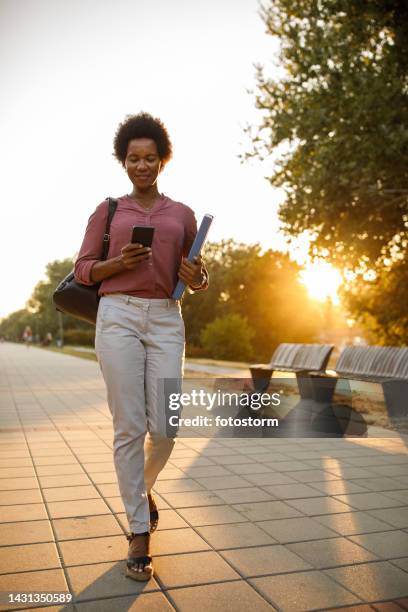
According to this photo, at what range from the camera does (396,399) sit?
8.87m

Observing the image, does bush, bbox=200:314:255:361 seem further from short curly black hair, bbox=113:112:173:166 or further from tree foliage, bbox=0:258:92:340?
tree foliage, bbox=0:258:92:340

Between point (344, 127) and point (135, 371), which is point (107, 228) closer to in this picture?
point (135, 371)

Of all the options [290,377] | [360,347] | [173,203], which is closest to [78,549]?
[173,203]

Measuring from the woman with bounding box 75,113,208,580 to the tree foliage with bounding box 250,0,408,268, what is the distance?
8.70 m

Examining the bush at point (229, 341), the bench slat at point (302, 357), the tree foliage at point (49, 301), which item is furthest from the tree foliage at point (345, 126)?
the tree foliage at point (49, 301)

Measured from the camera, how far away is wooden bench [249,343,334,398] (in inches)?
407

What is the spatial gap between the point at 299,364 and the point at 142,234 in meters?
8.19

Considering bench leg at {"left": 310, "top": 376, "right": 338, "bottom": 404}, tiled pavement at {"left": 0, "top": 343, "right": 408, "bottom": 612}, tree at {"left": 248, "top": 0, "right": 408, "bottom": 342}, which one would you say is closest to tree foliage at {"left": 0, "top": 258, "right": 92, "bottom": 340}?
tree at {"left": 248, "top": 0, "right": 408, "bottom": 342}

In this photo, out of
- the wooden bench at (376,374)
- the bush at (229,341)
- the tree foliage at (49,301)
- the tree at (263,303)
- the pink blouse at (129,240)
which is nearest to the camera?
the pink blouse at (129,240)

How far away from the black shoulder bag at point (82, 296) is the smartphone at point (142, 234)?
31 cm

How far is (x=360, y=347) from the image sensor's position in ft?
33.5

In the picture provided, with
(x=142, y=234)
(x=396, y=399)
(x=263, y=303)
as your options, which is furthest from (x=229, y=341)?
(x=142, y=234)

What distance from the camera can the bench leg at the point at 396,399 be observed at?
863 centimetres

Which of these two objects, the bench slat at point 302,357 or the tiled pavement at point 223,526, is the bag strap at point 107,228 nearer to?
the tiled pavement at point 223,526
